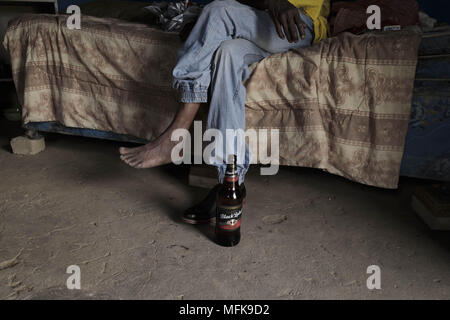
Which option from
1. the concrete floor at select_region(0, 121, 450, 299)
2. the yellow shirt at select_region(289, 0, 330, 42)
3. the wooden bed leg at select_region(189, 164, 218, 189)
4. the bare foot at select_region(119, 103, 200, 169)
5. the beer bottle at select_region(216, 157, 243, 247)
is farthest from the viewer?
the wooden bed leg at select_region(189, 164, 218, 189)

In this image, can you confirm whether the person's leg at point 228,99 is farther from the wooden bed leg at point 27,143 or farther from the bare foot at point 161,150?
the wooden bed leg at point 27,143

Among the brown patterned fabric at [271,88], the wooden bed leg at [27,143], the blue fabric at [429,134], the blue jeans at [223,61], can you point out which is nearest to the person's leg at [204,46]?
the blue jeans at [223,61]

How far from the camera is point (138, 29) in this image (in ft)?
6.41

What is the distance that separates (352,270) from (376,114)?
64cm

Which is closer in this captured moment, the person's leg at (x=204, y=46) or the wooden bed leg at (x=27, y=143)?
the person's leg at (x=204, y=46)

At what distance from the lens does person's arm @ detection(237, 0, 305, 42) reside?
1510mm

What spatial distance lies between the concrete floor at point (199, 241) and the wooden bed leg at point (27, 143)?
25cm

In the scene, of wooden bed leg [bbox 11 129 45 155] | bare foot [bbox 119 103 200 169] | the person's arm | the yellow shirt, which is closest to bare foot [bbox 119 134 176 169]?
bare foot [bbox 119 103 200 169]

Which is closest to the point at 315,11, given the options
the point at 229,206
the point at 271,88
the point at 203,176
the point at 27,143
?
the point at 271,88

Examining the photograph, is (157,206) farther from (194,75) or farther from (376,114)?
(376,114)

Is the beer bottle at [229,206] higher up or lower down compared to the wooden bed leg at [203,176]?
higher up

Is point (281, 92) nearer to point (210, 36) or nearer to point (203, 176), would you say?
point (210, 36)

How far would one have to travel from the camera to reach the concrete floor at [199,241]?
116cm

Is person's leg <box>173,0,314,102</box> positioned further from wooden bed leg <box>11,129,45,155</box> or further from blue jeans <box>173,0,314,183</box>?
wooden bed leg <box>11,129,45,155</box>
